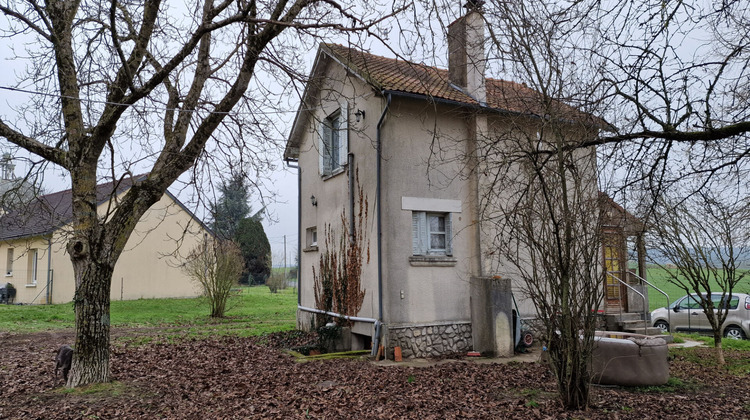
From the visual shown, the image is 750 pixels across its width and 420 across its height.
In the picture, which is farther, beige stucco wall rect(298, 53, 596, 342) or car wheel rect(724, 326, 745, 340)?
car wheel rect(724, 326, 745, 340)

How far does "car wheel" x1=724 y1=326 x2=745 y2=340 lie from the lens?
51.4 ft

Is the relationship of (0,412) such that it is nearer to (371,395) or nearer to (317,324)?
(371,395)

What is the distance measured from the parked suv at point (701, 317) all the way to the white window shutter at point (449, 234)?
25.7ft

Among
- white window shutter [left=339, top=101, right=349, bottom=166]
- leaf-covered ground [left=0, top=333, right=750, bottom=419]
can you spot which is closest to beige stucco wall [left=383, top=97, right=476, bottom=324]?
leaf-covered ground [left=0, top=333, right=750, bottom=419]

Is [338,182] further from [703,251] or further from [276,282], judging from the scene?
[276,282]

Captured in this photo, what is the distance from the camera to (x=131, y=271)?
27312 millimetres

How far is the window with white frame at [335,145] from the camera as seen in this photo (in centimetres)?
1287

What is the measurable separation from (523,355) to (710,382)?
361cm

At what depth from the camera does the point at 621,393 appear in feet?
24.7

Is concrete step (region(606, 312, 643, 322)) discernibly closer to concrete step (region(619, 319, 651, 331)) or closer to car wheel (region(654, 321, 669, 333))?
concrete step (region(619, 319, 651, 331))

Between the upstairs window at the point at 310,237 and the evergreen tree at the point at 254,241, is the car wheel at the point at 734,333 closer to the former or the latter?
the upstairs window at the point at 310,237

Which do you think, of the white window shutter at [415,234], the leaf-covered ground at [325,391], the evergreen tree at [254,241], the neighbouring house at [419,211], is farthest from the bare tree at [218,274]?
the evergreen tree at [254,241]

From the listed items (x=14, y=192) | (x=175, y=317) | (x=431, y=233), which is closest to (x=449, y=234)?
(x=431, y=233)

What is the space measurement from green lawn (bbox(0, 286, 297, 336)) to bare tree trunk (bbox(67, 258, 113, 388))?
6979 millimetres
